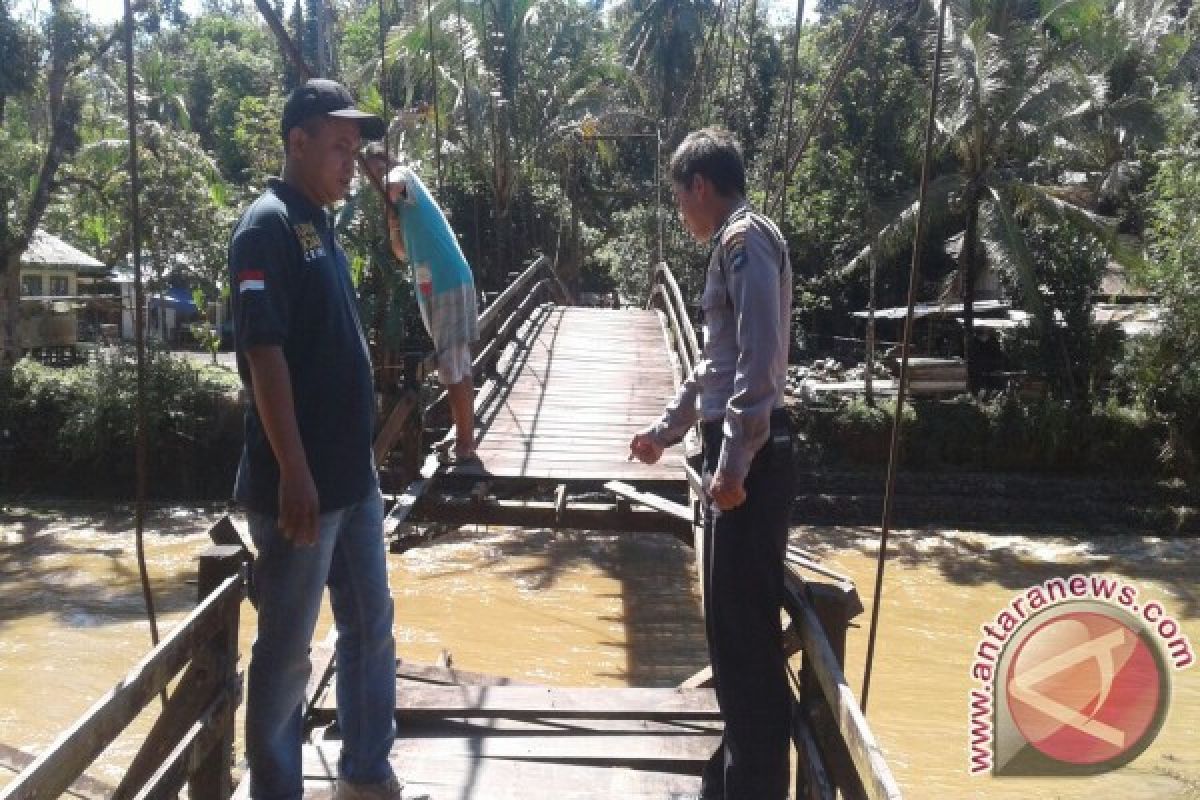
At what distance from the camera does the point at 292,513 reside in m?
2.11

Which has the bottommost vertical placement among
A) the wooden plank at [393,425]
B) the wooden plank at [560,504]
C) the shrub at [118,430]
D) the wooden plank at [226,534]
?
the shrub at [118,430]

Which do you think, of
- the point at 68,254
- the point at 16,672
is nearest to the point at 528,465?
the point at 16,672

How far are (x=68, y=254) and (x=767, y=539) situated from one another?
66.4 ft

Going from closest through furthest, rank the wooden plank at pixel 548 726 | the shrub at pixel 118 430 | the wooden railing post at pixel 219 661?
the wooden railing post at pixel 219 661, the wooden plank at pixel 548 726, the shrub at pixel 118 430

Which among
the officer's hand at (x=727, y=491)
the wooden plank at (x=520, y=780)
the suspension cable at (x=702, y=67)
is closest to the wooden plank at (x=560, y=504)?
the wooden plank at (x=520, y=780)

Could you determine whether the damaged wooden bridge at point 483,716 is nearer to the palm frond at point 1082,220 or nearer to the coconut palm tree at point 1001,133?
the coconut palm tree at point 1001,133

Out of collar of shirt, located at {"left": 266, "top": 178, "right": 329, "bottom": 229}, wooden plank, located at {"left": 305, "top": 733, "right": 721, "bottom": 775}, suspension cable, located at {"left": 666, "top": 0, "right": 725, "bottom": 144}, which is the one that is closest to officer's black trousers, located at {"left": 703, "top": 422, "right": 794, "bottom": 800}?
wooden plank, located at {"left": 305, "top": 733, "right": 721, "bottom": 775}

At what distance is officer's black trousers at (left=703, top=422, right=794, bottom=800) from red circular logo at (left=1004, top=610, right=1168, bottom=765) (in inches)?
57.7

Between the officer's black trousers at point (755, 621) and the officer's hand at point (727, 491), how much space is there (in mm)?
103

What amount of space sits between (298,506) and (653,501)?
2903 mm

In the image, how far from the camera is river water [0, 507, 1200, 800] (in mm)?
7207

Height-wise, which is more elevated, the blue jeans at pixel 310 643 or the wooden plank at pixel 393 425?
the wooden plank at pixel 393 425

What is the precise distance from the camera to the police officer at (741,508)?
7.63ft

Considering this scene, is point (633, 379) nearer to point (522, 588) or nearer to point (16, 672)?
point (522, 588)
